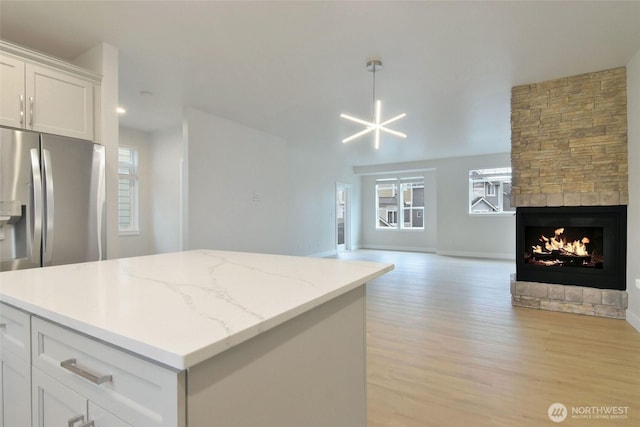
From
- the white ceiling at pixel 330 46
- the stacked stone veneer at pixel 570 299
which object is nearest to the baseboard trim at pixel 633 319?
the stacked stone veneer at pixel 570 299

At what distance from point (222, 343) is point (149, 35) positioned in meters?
2.97

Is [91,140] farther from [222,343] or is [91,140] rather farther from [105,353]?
[222,343]

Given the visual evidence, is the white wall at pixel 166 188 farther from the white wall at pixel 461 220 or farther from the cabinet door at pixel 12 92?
the white wall at pixel 461 220

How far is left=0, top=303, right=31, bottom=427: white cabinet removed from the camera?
104cm

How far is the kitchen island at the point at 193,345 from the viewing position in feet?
2.21

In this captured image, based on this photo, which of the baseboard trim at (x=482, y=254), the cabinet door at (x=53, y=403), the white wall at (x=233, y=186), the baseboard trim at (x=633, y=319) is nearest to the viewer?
the cabinet door at (x=53, y=403)

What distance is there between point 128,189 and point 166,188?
677mm

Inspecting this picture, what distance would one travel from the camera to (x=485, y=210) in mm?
8219

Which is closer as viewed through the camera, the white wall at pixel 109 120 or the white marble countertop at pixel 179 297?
the white marble countertop at pixel 179 297

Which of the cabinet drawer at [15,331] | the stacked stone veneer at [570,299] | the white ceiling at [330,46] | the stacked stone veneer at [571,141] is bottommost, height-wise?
the stacked stone veneer at [570,299]

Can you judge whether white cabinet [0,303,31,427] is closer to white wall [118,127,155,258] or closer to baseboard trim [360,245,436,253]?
white wall [118,127,155,258]

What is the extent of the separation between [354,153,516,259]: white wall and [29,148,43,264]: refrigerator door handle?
322 inches

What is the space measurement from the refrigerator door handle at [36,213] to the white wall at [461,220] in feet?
26.8

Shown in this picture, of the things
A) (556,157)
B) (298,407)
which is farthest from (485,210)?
(298,407)
